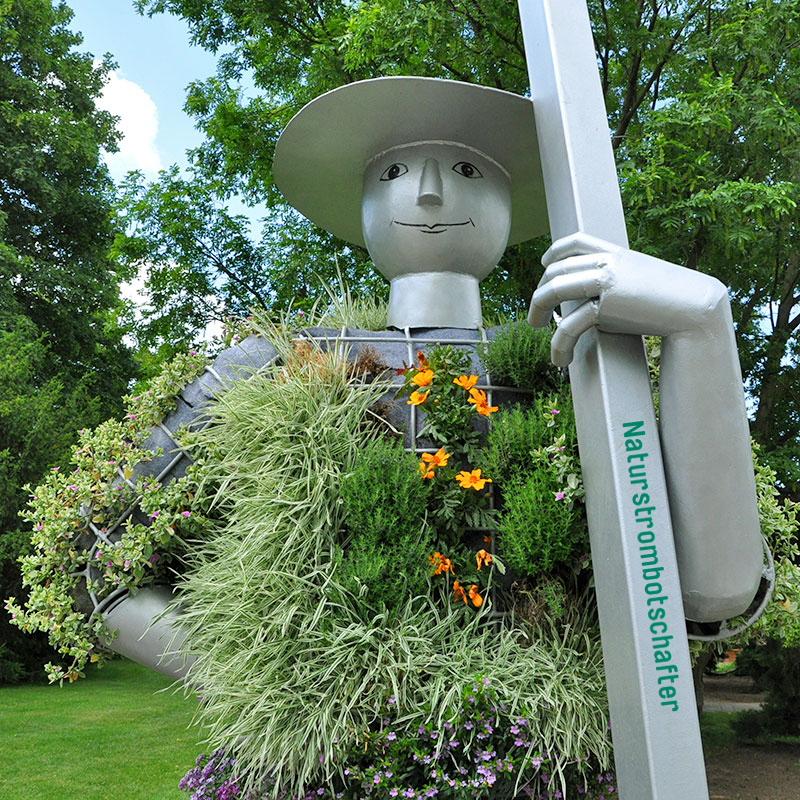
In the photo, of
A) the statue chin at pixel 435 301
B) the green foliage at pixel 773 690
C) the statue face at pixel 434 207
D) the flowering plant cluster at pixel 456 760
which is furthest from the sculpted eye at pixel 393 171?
the green foliage at pixel 773 690

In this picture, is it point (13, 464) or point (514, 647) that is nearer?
point (514, 647)

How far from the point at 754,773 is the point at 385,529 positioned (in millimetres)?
5962

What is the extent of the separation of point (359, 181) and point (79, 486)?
1620 millimetres

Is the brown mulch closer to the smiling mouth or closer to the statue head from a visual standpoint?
the statue head

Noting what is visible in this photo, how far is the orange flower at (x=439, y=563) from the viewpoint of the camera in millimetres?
2234

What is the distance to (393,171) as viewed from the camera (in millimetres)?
2949

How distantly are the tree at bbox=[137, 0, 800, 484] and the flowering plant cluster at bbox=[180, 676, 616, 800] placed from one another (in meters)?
3.33

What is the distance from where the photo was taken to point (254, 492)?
2.43m

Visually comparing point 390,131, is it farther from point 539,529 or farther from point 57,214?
point 57,214

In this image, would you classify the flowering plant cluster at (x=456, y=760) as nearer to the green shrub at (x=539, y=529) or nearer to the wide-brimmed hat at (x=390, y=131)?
the green shrub at (x=539, y=529)

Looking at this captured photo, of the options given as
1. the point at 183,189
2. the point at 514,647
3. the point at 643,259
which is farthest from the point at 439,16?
the point at 514,647

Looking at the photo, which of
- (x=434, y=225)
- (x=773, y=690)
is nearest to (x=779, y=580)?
(x=434, y=225)

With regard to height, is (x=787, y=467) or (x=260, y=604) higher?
(x=787, y=467)

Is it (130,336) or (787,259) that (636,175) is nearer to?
(787,259)
